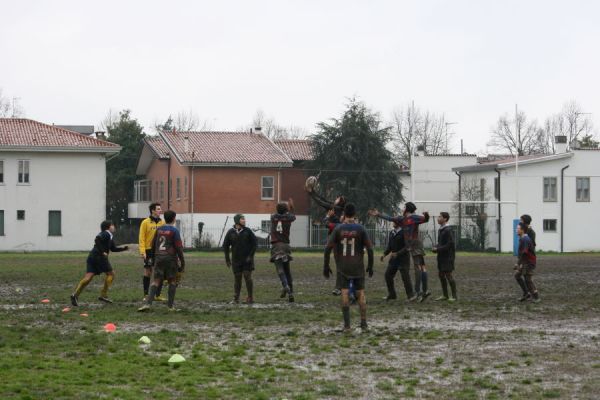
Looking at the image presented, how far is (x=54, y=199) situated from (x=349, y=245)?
52.7 meters

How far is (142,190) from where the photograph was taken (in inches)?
3238

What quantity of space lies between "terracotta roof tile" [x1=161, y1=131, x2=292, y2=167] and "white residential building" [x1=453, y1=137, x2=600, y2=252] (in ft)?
47.2

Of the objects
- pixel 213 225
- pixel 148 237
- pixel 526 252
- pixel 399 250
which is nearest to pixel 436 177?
pixel 213 225

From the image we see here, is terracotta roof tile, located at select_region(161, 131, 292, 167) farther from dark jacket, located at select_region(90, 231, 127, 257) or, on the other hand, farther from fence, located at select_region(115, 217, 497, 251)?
dark jacket, located at select_region(90, 231, 127, 257)

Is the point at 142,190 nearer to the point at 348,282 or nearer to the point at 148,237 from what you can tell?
the point at 148,237

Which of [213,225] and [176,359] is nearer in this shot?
[176,359]

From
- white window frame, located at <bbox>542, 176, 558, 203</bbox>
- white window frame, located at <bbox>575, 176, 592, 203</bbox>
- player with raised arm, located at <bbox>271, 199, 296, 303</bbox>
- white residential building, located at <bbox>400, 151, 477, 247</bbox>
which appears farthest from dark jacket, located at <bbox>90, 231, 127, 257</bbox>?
white residential building, located at <bbox>400, 151, 477, 247</bbox>

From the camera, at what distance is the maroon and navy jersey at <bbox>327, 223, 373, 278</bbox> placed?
1588 cm

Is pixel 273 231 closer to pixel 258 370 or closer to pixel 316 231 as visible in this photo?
pixel 258 370

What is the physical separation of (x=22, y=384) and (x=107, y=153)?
2292 inches

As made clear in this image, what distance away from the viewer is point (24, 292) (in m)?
24.2

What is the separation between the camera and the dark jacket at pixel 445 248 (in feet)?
70.3

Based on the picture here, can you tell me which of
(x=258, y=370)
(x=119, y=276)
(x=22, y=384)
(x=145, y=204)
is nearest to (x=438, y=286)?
(x=119, y=276)

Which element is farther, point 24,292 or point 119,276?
point 119,276
